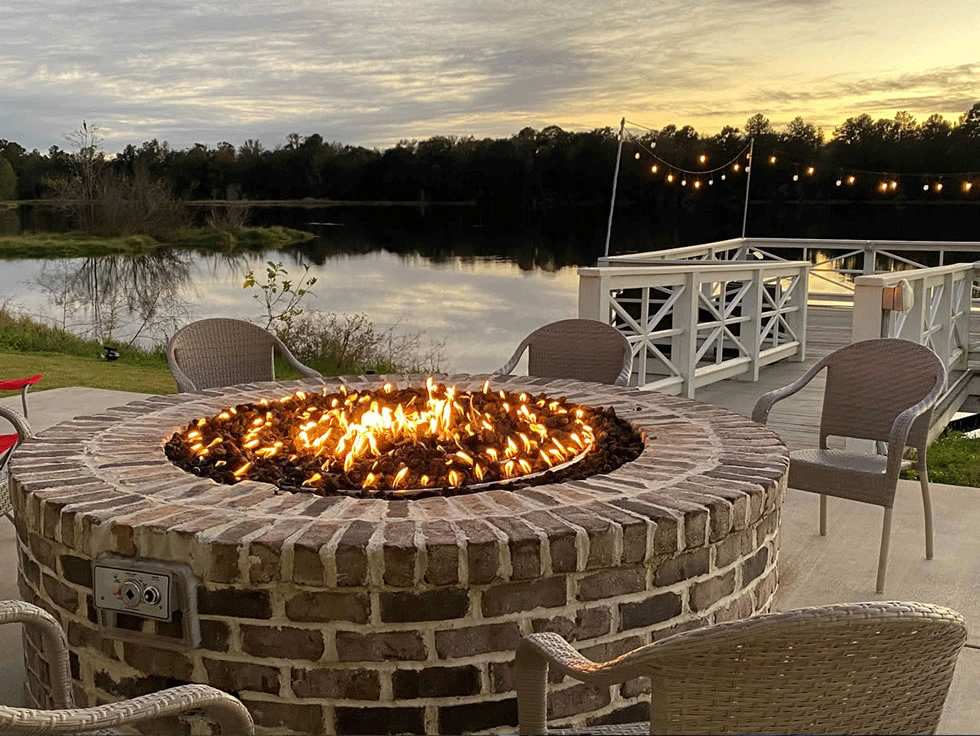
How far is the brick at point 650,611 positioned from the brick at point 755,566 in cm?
30

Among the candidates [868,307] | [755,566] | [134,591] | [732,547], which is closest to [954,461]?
[868,307]

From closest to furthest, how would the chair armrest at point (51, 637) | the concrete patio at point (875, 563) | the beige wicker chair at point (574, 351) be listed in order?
the chair armrest at point (51, 637)
the concrete patio at point (875, 563)
the beige wicker chair at point (574, 351)

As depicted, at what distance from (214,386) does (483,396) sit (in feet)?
4.69

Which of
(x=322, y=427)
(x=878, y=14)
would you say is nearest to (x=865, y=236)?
(x=878, y=14)

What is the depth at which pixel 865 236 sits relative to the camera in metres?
17.8

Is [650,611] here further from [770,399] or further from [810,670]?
[770,399]

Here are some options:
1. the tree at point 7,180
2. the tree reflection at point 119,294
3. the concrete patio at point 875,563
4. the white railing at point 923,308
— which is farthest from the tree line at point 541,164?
the concrete patio at point 875,563

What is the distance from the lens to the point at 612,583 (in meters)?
2.21

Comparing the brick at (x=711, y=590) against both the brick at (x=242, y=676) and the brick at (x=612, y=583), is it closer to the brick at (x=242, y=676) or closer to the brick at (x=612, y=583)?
the brick at (x=612, y=583)

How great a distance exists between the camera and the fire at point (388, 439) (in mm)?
2658

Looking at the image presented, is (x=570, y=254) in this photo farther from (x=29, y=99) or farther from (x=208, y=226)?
(x=29, y=99)

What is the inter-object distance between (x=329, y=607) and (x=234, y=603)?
0.22 metres

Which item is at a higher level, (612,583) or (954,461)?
(612,583)

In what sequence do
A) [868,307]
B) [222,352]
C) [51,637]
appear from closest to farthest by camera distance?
[51,637]
[222,352]
[868,307]
